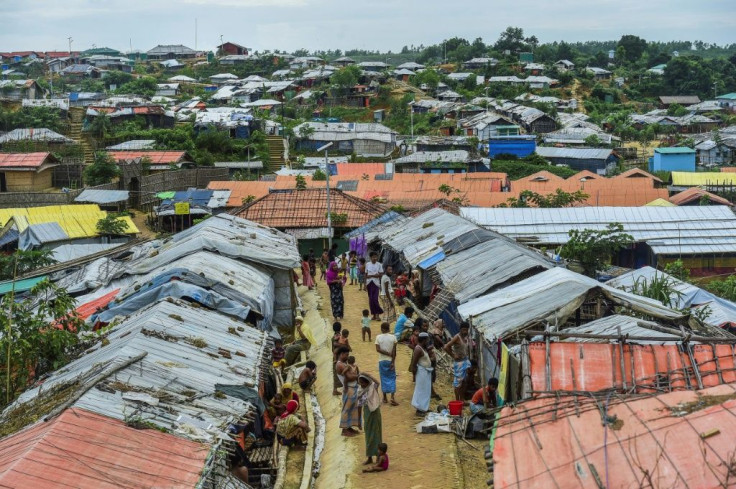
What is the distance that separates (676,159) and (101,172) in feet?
94.1

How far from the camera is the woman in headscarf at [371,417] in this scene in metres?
10.1

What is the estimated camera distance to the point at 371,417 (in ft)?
33.3

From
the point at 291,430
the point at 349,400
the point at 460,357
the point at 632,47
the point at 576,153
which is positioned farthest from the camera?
the point at 632,47

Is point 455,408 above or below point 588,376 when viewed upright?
below

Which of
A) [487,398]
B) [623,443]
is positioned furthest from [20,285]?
[623,443]

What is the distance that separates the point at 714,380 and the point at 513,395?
2.32 metres

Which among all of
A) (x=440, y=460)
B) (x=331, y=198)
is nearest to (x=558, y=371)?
(x=440, y=460)

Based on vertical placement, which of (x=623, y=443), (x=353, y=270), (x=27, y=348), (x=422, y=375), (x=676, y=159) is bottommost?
(x=676, y=159)

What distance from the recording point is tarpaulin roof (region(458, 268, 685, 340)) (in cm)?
1148

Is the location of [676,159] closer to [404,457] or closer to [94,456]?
[404,457]

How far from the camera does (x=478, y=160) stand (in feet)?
149

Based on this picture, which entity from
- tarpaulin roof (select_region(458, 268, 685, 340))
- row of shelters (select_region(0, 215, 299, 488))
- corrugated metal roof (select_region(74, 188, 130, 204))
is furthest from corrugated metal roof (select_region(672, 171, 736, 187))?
tarpaulin roof (select_region(458, 268, 685, 340))

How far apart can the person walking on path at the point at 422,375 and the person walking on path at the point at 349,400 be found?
2.84ft

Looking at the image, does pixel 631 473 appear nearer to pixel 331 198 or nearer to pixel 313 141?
pixel 331 198
